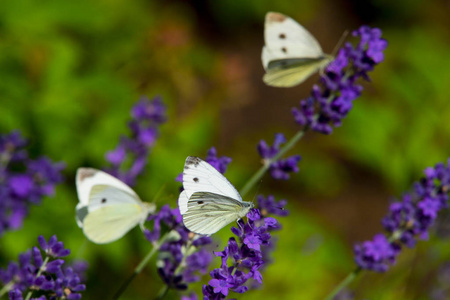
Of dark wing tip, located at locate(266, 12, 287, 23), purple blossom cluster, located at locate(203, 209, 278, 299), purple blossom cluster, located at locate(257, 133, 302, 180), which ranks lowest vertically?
purple blossom cluster, located at locate(203, 209, 278, 299)

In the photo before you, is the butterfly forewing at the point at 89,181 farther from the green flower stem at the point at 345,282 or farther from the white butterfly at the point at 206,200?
the green flower stem at the point at 345,282

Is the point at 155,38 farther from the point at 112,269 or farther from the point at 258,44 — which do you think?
the point at 112,269

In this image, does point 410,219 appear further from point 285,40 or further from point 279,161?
point 285,40

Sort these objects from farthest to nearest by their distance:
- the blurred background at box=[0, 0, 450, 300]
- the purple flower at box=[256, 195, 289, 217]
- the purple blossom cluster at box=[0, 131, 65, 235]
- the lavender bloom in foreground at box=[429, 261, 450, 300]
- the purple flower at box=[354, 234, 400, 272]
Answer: the lavender bloom in foreground at box=[429, 261, 450, 300] < the blurred background at box=[0, 0, 450, 300] < the purple blossom cluster at box=[0, 131, 65, 235] < the purple flower at box=[354, 234, 400, 272] < the purple flower at box=[256, 195, 289, 217]

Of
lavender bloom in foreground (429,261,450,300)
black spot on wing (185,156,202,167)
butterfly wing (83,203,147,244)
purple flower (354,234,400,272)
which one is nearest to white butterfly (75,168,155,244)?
butterfly wing (83,203,147,244)

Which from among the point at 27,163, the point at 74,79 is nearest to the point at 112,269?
the point at 27,163

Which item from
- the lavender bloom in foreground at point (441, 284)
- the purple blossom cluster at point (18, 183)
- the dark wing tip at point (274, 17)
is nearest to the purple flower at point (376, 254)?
the dark wing tip at point (274, 17)

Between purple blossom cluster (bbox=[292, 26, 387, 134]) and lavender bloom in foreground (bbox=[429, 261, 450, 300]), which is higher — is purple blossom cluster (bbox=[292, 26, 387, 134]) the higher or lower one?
the lower one

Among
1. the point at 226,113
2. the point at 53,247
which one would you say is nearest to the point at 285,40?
the point at 53,247

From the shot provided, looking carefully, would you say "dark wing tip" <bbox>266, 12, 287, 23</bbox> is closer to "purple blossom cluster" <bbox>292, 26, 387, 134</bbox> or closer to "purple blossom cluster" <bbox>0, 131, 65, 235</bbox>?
"purple blossom cluster" <bbox>292, 26, 387, 134</bbox>
